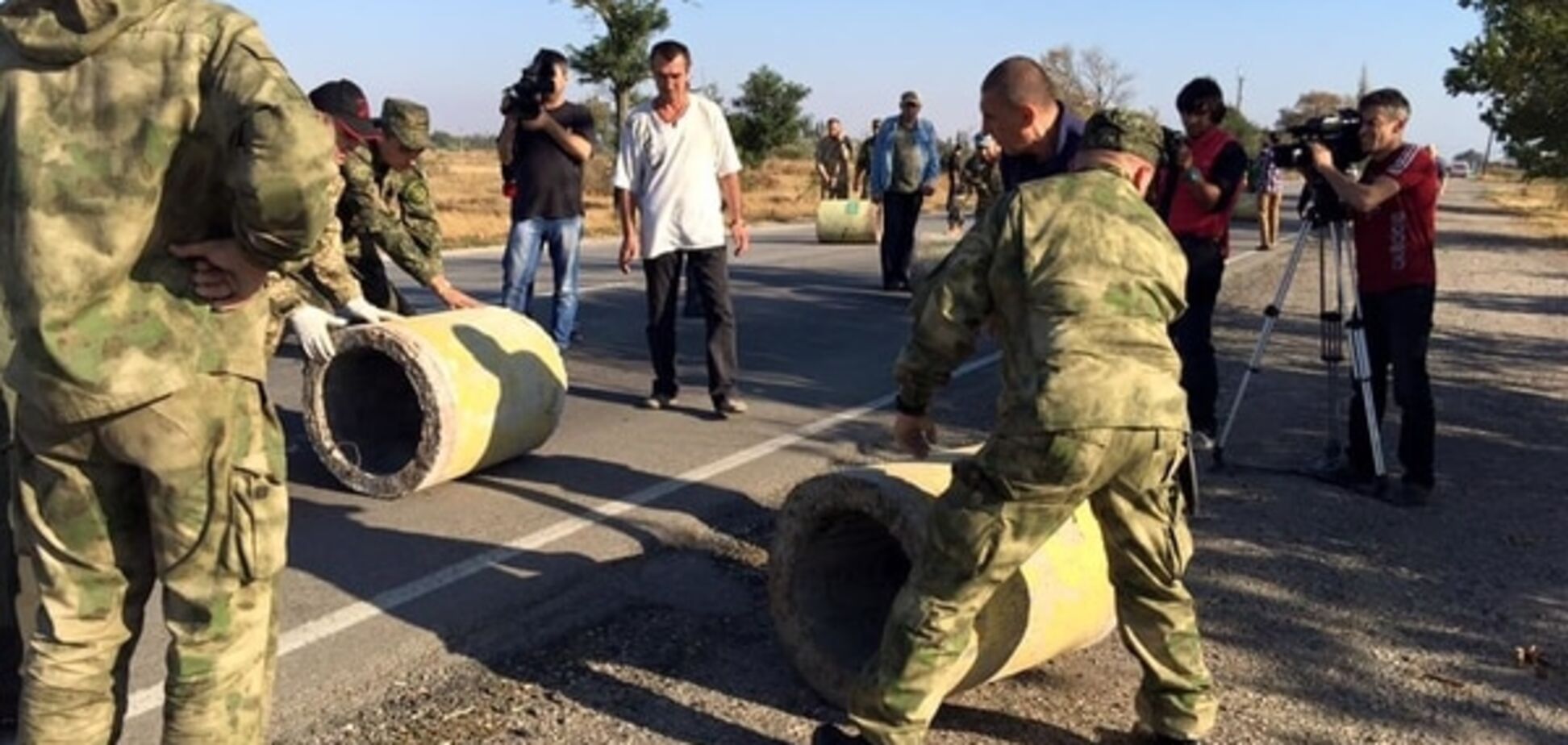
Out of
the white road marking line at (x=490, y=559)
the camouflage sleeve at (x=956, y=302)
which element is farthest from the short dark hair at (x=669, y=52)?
the camouflage sleeve at (x=956, y=302)

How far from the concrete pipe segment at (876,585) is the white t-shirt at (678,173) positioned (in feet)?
11.5

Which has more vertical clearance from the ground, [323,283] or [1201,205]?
[1201,205]

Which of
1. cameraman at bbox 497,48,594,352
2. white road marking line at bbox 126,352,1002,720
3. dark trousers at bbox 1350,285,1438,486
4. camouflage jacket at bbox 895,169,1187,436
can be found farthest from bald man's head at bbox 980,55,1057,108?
cameraman at bbox 497,48,594,352

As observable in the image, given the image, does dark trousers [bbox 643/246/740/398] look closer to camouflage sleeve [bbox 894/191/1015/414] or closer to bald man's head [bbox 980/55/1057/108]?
bald man's head [bbox 980/55/1057/108]

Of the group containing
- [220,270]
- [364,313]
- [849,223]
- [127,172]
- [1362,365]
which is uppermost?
[127,172]

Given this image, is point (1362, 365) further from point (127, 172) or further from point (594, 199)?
point (594, 199)

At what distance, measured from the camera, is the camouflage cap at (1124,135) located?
142 inches

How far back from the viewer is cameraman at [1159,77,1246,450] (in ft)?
22.3

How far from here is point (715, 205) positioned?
770 cm

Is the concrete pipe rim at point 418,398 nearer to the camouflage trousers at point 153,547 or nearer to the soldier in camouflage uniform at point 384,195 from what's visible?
the soldier in camouflage uniform at point 384,195

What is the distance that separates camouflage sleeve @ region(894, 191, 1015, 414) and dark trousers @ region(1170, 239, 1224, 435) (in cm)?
352

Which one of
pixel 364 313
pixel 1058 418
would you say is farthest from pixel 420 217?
pixel 1058 418

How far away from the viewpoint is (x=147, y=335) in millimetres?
2664

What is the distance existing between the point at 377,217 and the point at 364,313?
910 millimetres
